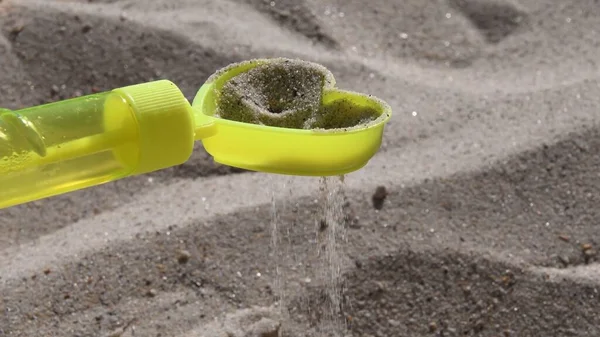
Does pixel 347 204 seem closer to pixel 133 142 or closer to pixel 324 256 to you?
pixel 324 256

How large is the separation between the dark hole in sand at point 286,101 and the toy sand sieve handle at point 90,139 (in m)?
0.12

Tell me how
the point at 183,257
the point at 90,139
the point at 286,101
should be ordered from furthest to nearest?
the point at 183,257
the point at 286,101
the point at 90,139

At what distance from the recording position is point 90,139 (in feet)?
2.58

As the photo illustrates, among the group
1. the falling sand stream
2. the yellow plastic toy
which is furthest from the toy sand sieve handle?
the falling sand stream

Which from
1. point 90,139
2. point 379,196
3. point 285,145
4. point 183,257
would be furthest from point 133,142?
point 379,196

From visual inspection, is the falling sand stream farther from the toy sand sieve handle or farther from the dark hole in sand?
the toy sand sieve handle

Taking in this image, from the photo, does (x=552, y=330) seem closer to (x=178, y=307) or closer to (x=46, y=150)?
(x=178, y=307)

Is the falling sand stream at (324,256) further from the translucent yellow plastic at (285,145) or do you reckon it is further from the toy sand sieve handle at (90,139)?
the toy sand sieve handle at (90,139)

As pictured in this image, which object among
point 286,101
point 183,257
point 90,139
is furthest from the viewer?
point 183,257

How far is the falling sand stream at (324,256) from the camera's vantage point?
1.26 m

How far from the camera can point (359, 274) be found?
129 centimetres

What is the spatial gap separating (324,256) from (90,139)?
609mm

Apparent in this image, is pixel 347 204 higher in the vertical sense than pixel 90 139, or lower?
lower

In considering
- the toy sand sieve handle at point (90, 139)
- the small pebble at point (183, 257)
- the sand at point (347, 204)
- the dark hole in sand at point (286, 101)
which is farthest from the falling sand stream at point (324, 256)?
the toy sand sieve handle at point (90, 139)
